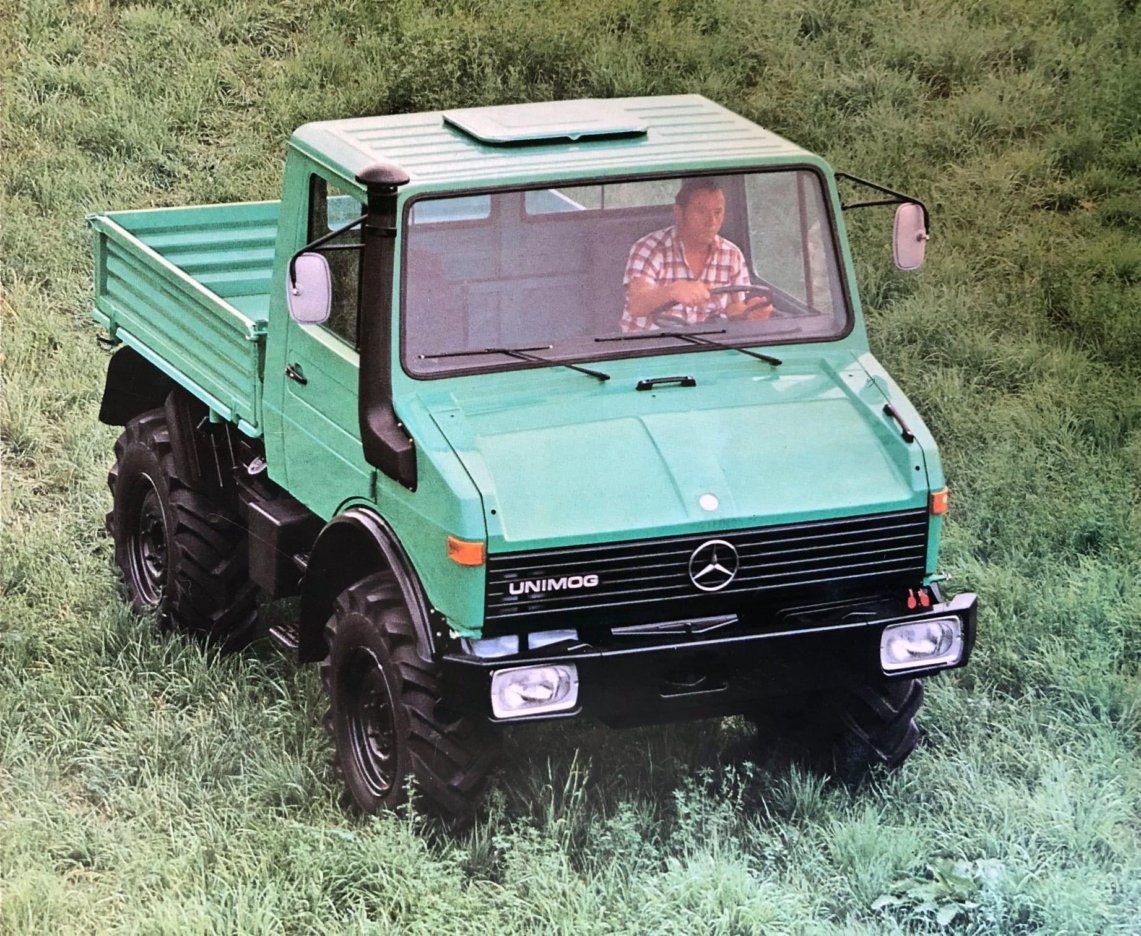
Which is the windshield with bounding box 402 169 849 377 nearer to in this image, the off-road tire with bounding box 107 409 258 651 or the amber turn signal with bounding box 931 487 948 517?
the amber turn signal with bounding box 931 487 948 517

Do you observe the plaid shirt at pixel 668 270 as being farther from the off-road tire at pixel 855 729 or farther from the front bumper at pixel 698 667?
the off-road tire at pixel 855 729

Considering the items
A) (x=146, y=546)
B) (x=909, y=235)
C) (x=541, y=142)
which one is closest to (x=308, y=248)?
(x=541, y=142)

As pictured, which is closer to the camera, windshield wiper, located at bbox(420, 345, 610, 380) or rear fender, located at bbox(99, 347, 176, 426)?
Result: windshield wiper, located at bbox(420, 345, 610, 380)

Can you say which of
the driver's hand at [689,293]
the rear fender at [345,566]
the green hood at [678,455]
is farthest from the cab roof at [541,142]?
the rear fender at [345,566]

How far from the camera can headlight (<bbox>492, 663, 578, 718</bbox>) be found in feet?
18.5

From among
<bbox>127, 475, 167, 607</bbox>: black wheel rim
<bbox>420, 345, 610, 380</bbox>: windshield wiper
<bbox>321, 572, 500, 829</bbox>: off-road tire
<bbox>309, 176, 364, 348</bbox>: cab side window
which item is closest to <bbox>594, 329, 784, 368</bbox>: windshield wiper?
<bbox>420, 345, 610, 380</bbox>: windshield wiper

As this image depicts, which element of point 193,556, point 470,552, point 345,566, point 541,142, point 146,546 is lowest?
point 146,546

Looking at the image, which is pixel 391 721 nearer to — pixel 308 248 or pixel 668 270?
pixel 308 248

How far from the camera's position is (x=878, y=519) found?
230 inches

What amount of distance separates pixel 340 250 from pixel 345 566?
0.98 meters

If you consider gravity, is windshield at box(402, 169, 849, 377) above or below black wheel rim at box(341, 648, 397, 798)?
above

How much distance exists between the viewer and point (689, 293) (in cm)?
625

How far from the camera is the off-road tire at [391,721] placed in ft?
19.1

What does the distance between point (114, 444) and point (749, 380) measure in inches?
117
